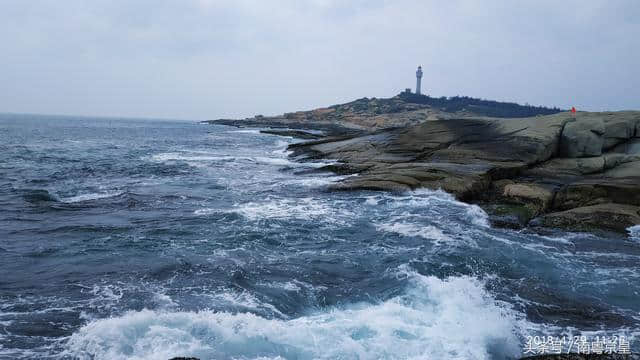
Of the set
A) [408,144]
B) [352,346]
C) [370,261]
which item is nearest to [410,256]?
[370,261]

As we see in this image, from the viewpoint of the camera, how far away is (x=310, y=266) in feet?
38.8

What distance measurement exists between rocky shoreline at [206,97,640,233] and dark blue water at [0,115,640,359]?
166 centimetres

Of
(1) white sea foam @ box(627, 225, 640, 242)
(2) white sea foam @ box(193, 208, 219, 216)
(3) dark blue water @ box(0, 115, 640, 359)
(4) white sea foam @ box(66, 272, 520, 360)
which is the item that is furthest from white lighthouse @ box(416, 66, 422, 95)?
(4) white sea foam @ box(66, 272, 520, 360)

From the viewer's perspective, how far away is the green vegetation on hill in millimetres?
142875

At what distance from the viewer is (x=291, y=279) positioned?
1081cm

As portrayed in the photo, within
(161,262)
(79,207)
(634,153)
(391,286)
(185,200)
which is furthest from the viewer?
(634,153)

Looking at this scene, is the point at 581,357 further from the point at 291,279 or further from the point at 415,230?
the point at 415,230

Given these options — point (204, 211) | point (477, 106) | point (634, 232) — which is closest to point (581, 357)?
point (634, 232)

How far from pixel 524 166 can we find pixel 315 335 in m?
19.7

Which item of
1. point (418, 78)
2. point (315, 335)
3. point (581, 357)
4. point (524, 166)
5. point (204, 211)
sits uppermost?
point (418, 78)

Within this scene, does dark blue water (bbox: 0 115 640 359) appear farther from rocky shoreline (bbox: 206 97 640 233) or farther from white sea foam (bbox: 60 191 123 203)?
rocky shoreline (bbox: 206 97 640 233)

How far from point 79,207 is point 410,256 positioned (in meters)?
13.3

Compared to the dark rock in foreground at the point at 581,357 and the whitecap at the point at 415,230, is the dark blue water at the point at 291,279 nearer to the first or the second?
the whitecap at the point at 415,230

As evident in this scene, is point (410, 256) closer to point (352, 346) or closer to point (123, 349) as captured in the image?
point (352, 346)
